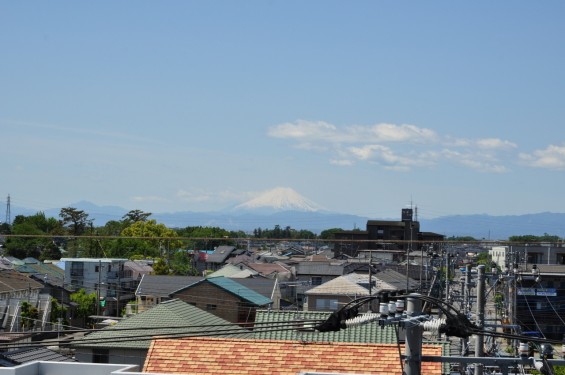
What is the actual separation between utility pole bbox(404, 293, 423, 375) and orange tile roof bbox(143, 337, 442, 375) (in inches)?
226

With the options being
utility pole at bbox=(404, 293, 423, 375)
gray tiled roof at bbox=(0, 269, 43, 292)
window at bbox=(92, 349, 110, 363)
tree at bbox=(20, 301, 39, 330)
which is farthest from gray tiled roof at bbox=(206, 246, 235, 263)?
utility pole at bbox=(404, 293, 423, 375)

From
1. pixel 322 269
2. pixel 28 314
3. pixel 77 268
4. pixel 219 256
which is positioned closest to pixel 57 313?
pixel 28 314

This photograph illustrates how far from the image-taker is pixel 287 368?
14414 mm

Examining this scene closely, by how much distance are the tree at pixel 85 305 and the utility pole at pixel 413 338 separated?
126ft

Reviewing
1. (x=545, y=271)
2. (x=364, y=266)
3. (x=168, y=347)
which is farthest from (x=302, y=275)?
(x=168, y=347)

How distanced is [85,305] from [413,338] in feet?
128

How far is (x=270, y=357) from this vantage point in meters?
14.7

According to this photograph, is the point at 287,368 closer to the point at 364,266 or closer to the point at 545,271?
the point at 545,271

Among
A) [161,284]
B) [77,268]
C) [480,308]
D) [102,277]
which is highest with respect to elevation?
[480,308]

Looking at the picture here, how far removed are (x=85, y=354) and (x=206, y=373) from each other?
796 centimetres

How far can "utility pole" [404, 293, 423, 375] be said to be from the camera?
8258mm

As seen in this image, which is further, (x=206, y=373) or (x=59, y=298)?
(x=59, y=298)

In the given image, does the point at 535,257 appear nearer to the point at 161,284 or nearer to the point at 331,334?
the point at 161,284

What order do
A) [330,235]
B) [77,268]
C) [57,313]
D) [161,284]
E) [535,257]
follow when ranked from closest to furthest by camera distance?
[57,313] → [161,284] → [77,268] → [535,257] → [330,235]
